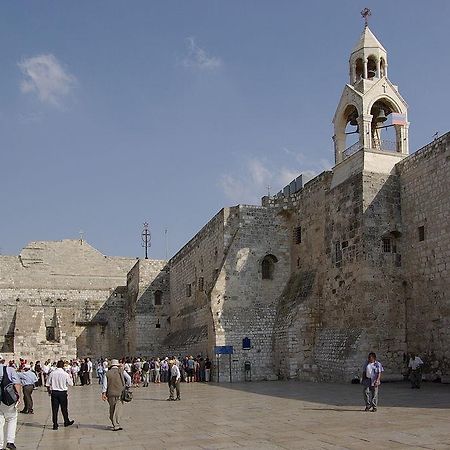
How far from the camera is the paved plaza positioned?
28.3 ft

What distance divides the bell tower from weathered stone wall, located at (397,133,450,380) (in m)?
1.67

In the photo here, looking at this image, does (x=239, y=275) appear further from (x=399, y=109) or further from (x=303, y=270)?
(x=399, y=109)

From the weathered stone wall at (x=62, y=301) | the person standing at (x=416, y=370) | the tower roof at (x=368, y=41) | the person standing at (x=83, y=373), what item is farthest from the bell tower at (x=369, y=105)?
the weathered stone wall at (x=62, y=301)

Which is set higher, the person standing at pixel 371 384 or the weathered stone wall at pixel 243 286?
the weathered stone wall at pixel 243 286

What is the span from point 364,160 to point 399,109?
278 centimetres

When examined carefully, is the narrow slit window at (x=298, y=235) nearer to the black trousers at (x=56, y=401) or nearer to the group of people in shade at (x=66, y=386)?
the group of people in shade at (x=66, y=386)

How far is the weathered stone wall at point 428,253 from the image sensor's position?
58.0 feet

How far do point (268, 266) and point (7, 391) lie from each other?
16.7 m

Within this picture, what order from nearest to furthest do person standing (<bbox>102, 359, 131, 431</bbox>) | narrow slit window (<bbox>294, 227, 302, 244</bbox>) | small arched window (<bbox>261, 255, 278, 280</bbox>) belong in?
person standing (<bbox>102, 359, 131, 431</bbox>) → narrow slit window (<bbox>294, 227, 302, 244</bbox>) → small arched window (<bbox>261, 255, 278, 280</bbox>)

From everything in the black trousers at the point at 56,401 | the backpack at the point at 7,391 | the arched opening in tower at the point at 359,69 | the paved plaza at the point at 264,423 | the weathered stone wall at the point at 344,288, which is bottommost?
the paved plaza at the point at 264,423

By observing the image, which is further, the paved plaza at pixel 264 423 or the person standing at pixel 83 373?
the person standing at pixel 83 373

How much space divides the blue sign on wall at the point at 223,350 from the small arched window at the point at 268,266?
3.19 metres

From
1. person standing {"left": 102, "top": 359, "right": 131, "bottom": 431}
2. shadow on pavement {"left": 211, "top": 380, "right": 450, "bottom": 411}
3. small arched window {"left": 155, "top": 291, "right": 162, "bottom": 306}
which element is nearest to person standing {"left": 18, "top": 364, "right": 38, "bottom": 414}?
person standing {"left": 102, "top": 359, "right": 131, "bottom": 431}

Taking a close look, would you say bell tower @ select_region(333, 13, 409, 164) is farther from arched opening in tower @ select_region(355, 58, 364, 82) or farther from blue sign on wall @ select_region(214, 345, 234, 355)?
blue sign on wall @ select_region(214, 345, 234, 355)
